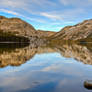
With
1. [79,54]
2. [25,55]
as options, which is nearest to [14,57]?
[25,55]

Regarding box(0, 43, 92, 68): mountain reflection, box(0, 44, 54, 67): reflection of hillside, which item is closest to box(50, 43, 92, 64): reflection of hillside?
box(0, 43, 92, 68): mountain reflection

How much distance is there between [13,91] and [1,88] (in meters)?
2.61

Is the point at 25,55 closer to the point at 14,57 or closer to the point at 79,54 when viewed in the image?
the point at 14,57

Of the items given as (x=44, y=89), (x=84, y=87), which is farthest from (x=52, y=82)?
(x=84, y=87)

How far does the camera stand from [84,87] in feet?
74.6

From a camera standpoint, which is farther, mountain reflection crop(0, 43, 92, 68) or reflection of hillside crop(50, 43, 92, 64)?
reflection of hillside crop(50, 43, 92, 64)

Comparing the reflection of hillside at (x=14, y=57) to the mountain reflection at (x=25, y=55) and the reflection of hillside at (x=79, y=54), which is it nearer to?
the mountain reflection at (x=25, y=55)

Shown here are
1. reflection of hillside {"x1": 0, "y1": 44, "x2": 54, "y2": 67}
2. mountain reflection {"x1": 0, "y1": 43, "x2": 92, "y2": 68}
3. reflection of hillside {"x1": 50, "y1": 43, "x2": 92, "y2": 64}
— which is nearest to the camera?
reflection of hillside {"x1": 0, "y1": 44, "x2": 54, "y2": 67}

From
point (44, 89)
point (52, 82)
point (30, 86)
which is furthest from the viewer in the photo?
point (52, 82)

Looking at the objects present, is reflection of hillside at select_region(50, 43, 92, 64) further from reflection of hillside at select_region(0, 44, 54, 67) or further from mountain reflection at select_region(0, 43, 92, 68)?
reflection of hillside at select_region(0, 44, 54, 67)

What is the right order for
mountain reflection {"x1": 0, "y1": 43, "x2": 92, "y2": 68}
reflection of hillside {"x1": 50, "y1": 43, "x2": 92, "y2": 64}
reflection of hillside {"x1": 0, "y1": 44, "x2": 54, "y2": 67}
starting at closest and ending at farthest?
reflection of hillside {"x1": 0, "y1": 44, "x2": 54, "y2": 67} < mountain reflection {"x1": 0, "y1": 43, "x2": 92, "y2": 68} < reflection of hillside {"x1": 50, "y1": 43, "x2": 92, "y2": 64}

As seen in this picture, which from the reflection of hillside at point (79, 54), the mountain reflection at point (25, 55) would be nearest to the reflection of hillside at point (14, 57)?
the mountain reflection at point (25, 55)

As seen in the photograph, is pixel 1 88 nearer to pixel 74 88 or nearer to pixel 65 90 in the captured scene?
pixel 65 90

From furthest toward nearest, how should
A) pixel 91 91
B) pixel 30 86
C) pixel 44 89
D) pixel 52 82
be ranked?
pixel 52 82 → pixel 30 86 → pixel 44 89 → pixel 91 91
